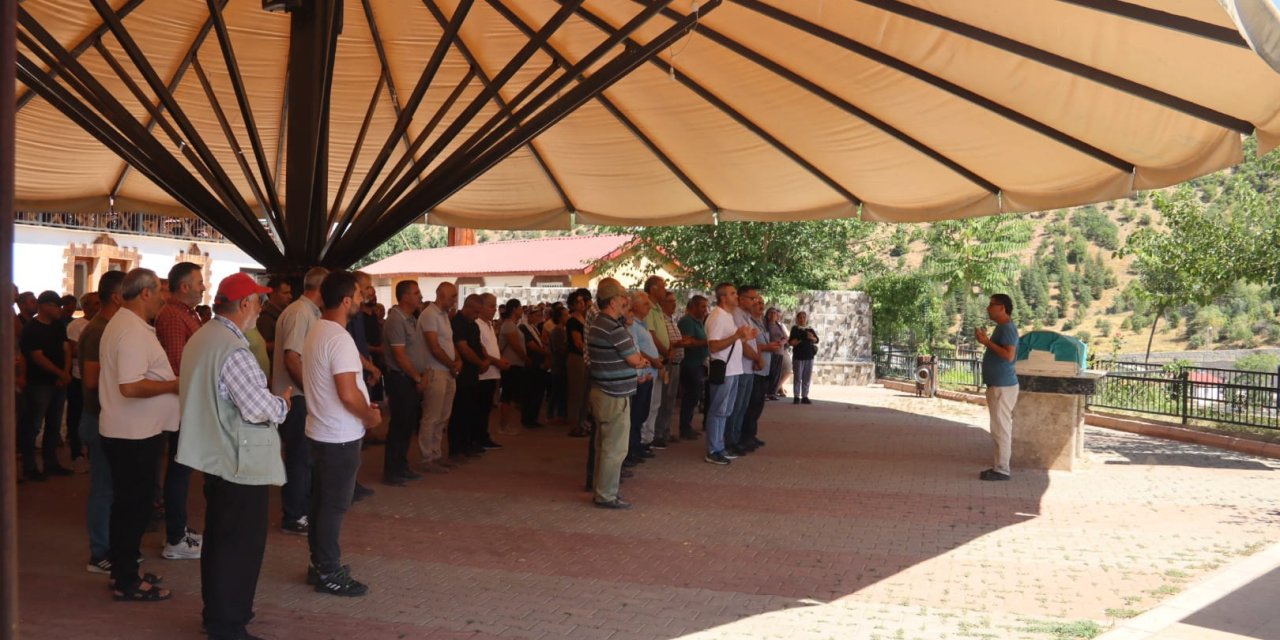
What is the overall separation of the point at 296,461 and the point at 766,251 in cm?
2317

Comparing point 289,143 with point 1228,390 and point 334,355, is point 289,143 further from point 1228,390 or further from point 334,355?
point 1228,390

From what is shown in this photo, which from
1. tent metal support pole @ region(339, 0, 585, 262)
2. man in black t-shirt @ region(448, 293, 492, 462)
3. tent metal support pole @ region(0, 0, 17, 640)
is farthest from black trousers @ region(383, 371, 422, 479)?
tent metal support pole @ region(0, 0, 17, 640)

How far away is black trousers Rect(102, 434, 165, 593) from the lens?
5.98 m

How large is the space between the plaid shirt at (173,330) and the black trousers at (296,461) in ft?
→ 4.80

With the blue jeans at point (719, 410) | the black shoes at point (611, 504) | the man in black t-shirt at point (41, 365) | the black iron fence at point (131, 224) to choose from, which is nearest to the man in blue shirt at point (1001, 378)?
the blue jeans at point (719, 410)

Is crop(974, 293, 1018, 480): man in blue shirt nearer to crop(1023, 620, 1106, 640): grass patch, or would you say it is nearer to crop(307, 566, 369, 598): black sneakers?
crop(1023, 620, 1106, 640): grass patch

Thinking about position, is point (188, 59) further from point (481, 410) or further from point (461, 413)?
point (481, 410)

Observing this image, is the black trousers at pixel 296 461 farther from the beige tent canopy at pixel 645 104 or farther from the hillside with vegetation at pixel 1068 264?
the hillside with vegetation at pixel 1068 264

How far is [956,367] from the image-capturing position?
23516 mm

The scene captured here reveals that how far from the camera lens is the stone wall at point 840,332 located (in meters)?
27.5

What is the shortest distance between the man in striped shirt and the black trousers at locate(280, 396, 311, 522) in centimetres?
250

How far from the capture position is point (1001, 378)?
11211mm

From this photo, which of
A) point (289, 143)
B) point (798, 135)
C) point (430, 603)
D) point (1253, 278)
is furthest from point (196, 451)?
point (1253, 278)

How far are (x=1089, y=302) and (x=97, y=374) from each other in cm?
7002
